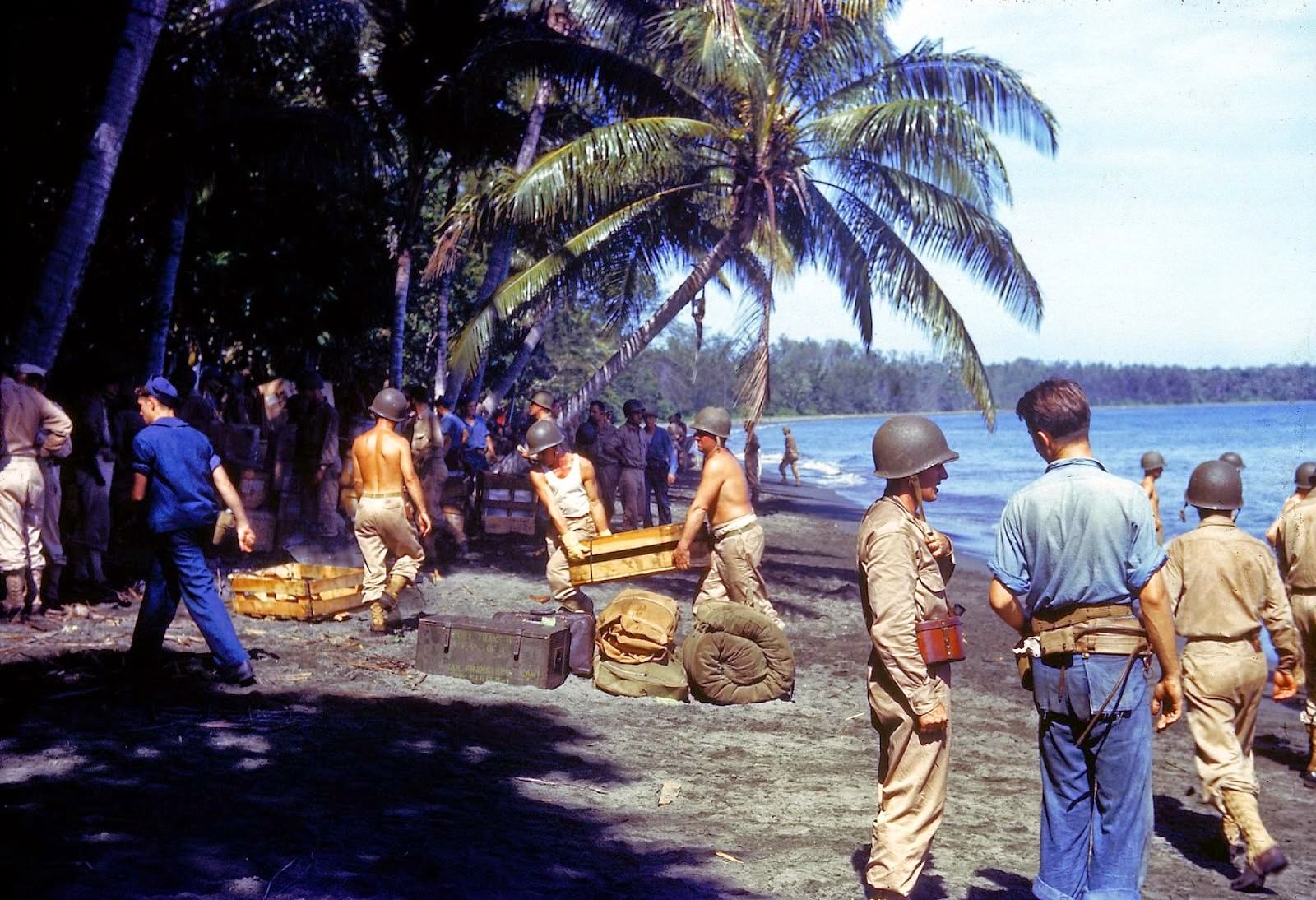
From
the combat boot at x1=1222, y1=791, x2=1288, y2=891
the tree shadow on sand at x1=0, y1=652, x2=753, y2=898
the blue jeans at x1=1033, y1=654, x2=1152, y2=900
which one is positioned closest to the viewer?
the blue jeans at x1=1033, y1=654, x2=1152, y2=900

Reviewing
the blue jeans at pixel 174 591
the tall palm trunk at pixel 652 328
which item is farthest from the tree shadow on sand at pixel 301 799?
the tall palm trunk at pixel 652 328

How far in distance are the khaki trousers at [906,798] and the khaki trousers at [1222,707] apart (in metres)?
2.03

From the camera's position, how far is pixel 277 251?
67.1ft

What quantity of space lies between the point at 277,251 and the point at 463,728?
49.9 feet

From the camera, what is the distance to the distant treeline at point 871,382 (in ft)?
209

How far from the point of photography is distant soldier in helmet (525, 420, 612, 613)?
29.8ft

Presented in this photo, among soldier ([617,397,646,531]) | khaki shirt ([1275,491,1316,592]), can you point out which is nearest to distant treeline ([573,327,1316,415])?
soldier ([617,397,646,531])

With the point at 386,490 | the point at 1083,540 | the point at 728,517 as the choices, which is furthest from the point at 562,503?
the point at 1083,540

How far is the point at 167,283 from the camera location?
52.7ft

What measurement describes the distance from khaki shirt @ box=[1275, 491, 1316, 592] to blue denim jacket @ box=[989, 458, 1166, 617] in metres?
3.77

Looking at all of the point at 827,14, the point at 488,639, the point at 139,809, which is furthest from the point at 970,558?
the point at 139,809

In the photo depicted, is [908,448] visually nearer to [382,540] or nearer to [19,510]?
[382,540]

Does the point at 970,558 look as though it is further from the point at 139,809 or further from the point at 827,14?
the point at 139,809

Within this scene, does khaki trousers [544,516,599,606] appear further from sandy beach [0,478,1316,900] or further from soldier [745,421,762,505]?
soldier [745,421,762,505]
